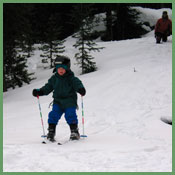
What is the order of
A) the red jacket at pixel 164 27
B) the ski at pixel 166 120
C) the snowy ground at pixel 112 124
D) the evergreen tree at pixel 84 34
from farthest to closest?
1. the red jacket at pixel 164 27
2. the evergreen tree at pixel 84 34
3. the ski at pixel 166 120
4. the snowy ground at pixel 112 124

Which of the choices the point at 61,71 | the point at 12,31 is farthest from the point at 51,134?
the point at 12,31

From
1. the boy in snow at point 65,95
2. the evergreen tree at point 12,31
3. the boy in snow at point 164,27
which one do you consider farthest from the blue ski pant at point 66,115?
the boy in snow at point 164,27

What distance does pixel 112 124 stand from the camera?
760 cm

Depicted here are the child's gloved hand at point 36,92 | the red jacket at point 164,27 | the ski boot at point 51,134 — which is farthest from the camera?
the red jacket at point 164,27

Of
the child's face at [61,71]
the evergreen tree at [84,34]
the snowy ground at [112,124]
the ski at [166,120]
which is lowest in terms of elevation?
the ski at [166,120]

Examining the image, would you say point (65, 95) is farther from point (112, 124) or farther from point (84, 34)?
point (84, 34)

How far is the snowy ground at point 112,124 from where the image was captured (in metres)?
4.25

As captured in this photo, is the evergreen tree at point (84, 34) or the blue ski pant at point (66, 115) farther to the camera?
the evergreen tree at point (84, 34)

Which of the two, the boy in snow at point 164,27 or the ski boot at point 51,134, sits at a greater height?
the boy in snow at point 164,27

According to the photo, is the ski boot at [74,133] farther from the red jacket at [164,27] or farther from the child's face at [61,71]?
the red jacket at [164,27]

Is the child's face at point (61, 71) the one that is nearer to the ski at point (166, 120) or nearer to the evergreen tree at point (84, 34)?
the ski at point (166, 120)

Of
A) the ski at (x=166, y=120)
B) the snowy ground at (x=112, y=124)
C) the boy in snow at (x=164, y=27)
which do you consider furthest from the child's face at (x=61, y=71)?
the boy in snow at (x=164, y=27)

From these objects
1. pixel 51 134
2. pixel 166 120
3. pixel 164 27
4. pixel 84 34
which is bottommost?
pixel 166 120

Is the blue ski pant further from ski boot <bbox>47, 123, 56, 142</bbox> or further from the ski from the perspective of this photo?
the ski
